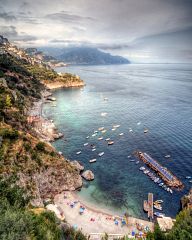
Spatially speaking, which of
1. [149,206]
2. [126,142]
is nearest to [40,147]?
[149,206]

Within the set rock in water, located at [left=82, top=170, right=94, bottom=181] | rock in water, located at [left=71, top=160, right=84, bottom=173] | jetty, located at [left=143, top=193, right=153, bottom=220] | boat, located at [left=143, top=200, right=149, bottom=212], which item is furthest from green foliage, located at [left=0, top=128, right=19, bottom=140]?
jetty, located at [left=143, top=193, right=153, bottom=220]

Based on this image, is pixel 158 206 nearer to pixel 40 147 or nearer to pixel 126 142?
pixel 126 142

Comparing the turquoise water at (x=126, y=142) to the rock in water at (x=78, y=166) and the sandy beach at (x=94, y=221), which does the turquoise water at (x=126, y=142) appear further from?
the rock in water at (x=78, y=166)

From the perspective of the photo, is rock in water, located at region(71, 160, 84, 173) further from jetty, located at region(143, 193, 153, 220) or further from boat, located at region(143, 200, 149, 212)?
jetty, located at region(143, 193, 153, 220)

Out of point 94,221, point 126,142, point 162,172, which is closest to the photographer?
point 94,221

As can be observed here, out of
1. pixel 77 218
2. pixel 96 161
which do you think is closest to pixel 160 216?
pixel 77 218

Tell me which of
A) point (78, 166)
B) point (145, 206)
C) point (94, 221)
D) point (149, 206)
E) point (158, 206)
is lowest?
point (94, 221)
